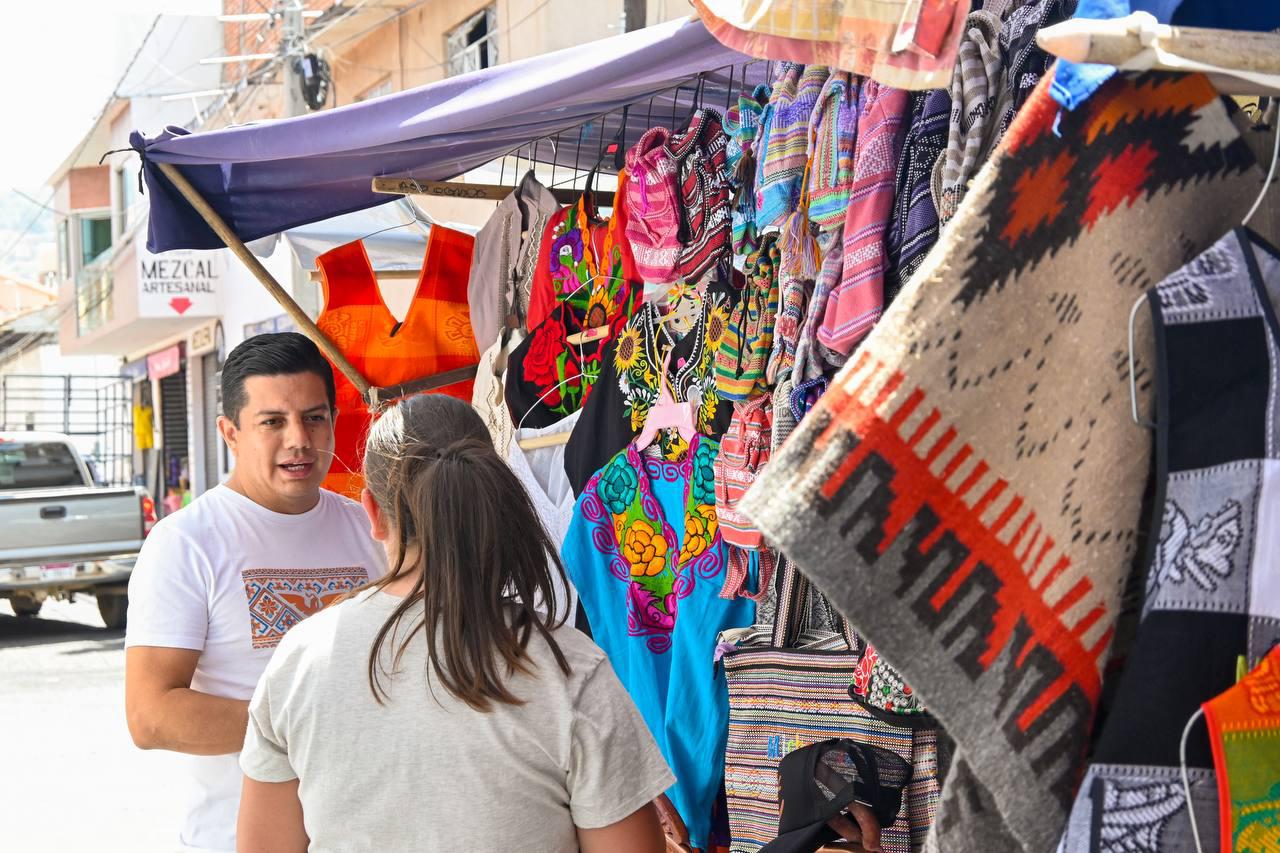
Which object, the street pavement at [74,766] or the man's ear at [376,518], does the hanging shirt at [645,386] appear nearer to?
the man's ear at [376,518]

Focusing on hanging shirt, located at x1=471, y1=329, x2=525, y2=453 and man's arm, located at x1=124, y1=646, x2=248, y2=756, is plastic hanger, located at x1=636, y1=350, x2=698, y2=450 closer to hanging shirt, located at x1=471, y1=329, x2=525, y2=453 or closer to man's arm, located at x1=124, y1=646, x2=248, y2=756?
hanging shirt, located at x1=471, y1=329, x2=525, y2=453

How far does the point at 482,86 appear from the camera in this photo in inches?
119

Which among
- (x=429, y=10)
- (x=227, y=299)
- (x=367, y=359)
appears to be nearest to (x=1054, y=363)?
(x=367, y=359)

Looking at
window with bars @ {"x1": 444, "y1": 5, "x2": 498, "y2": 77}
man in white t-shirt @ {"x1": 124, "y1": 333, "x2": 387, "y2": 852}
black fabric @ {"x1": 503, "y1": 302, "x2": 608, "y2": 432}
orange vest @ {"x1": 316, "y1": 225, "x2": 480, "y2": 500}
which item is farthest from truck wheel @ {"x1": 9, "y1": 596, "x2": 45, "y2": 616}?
man in white t-shirt @ {"x1": 124, "y1": 333, "x2": 387, "y2": 852}

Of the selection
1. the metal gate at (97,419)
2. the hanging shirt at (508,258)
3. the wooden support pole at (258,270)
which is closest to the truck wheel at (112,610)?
the wooden support pole at (258,270)

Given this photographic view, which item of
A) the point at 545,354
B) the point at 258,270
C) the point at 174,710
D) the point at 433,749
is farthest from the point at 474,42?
the point at 433,749

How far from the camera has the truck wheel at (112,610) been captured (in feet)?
41.4

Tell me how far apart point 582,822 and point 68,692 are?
8340mm

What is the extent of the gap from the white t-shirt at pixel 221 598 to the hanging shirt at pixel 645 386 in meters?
0.88

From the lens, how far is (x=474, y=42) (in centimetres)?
1272

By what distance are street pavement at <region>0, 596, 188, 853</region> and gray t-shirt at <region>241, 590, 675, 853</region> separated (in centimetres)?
434

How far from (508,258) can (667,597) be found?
1.52 m

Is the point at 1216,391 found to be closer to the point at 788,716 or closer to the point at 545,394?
the point at 788,716

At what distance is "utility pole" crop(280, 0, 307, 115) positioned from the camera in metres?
12.7
